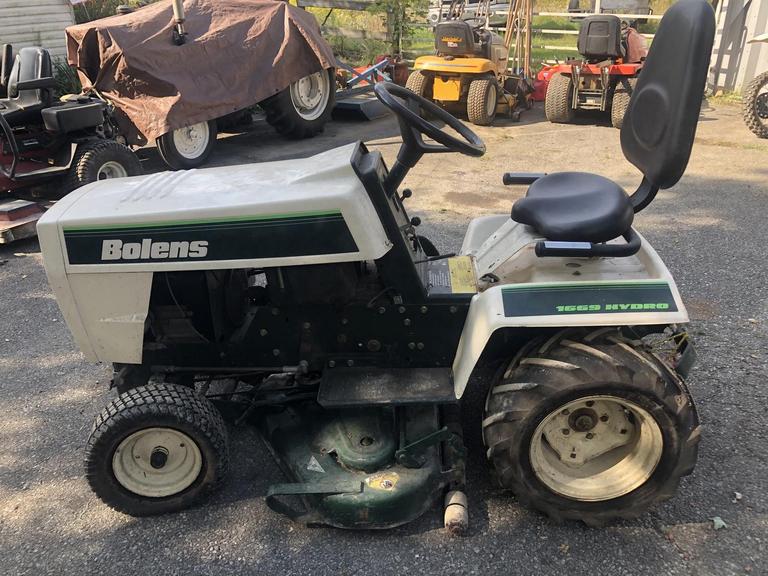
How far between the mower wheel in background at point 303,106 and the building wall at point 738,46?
621 centimetres

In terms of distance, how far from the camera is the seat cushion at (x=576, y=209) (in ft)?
7.81

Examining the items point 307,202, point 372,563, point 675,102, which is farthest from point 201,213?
point 675,102

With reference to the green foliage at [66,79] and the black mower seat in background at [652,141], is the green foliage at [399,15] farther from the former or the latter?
the black mower seat in background at [652,141]

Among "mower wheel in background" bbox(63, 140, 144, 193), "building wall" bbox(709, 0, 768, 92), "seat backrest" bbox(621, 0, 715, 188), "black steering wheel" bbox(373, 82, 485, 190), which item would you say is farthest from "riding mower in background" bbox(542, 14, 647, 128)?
"black steering wheel" bbox(373, 82, 485, 190)

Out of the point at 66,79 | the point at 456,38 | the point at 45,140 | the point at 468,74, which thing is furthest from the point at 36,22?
the point at 468,74

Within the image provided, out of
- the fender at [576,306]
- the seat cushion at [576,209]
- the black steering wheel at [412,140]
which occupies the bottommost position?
the fender at [576,306]

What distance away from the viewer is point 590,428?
239 cm

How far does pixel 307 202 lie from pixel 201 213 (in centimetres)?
38

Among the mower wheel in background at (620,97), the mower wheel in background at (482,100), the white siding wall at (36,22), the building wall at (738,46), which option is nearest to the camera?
the mower wheel in background at (620,97)

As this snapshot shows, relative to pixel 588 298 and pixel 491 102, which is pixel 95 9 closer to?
pixel 491 102

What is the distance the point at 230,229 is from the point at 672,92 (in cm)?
170

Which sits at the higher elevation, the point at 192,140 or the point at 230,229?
the point at 230,229

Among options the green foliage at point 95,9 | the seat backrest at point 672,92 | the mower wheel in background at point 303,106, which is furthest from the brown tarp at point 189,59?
the green foliage at point 95,9

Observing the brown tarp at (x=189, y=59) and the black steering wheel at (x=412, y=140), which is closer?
the black steering wheel at (x=412, y=140)
